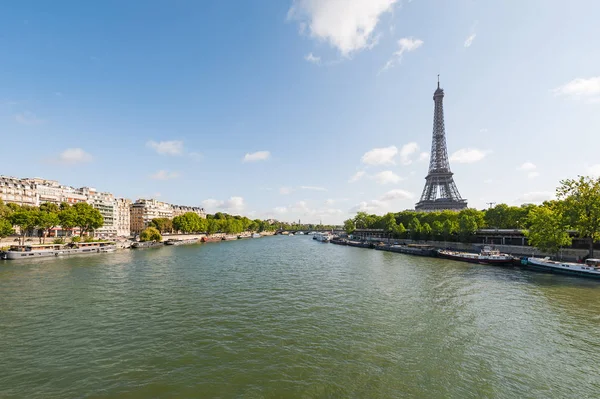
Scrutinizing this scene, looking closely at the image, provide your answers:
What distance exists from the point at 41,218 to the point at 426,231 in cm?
11834

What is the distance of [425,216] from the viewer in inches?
4363

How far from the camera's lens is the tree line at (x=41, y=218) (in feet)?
242

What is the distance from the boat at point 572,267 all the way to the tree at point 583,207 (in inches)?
308

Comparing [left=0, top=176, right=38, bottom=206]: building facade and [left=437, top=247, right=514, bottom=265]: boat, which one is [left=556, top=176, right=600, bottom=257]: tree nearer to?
[left=437, top=247, right=514, bottom=265]: boat

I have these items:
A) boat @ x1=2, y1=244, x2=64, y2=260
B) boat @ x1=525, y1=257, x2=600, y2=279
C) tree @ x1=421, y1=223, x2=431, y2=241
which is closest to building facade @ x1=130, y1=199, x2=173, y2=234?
boat @ x1=2, y1=244, x2=64, y2=260

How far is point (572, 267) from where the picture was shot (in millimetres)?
44250

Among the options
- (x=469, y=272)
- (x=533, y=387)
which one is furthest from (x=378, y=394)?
(x=469, y=272)

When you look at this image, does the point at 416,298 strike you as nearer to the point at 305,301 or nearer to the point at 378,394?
the point at 305,301

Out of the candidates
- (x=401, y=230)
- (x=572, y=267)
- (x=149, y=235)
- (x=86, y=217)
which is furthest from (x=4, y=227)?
(x=401, y=230)

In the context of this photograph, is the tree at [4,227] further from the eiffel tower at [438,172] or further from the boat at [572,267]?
the eiffel tower at [438,172]

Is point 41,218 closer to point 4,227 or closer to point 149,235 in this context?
point 4,227

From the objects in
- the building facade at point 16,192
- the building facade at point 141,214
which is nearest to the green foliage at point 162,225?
the building facade at point 141,214

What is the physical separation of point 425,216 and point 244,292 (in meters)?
97.1

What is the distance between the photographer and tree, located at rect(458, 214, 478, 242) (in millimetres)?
77125
